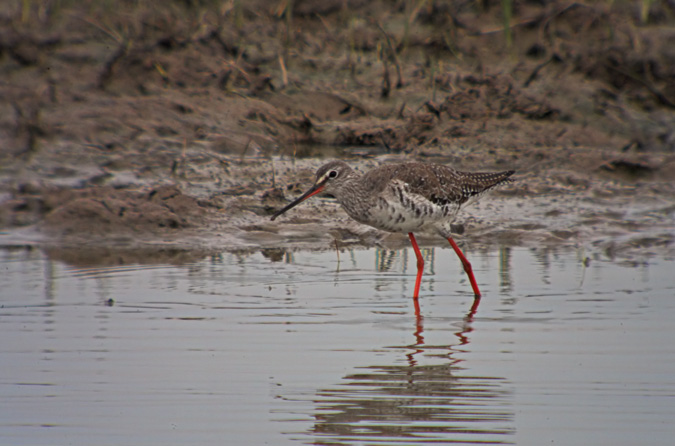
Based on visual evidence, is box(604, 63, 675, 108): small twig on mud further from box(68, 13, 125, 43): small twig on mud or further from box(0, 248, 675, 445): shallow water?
box(68, 13, 125, 43): small twig on mud

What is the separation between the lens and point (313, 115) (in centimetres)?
1180

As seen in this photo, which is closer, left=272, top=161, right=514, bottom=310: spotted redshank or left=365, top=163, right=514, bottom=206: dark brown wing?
left=272, top=161, right=514, bottom=310: spotted redshank

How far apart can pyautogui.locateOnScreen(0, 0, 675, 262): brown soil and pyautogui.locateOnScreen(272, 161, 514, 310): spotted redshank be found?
1044mm

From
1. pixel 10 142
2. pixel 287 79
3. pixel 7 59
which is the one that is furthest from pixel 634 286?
pixel 7 59

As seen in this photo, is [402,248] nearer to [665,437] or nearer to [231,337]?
[231,337]

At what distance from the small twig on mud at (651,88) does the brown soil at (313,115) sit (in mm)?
42

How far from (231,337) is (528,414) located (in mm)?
2019

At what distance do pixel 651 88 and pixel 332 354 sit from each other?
8.66 m

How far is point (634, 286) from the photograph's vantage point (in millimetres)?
6812

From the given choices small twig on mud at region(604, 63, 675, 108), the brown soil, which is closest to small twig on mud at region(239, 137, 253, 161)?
the brown soil

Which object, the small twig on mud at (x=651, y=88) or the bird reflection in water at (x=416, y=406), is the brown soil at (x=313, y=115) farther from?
the bird reflection in water at (x=416, y=406)

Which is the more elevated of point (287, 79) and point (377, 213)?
point (287, 79)

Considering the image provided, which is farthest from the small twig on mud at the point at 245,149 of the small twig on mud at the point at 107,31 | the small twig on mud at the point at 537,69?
the small twig on mud at the point at 537,69

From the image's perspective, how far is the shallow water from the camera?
4098mm
